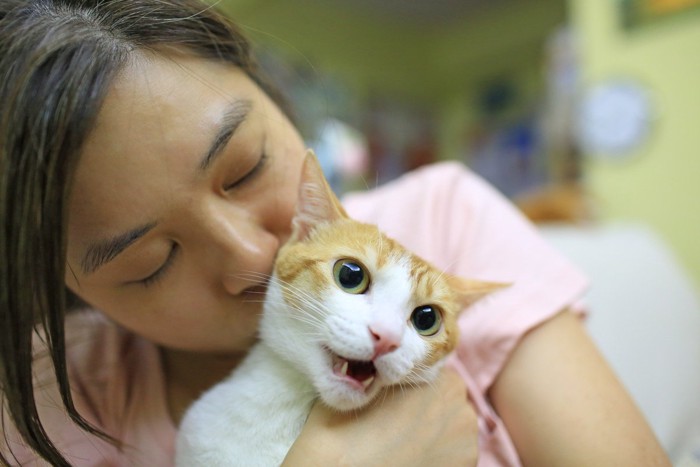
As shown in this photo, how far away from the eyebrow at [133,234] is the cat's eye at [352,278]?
20cm

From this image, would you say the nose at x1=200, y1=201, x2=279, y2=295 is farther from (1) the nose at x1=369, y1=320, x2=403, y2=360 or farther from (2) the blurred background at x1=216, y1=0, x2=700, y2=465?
(2) the blurred background at x1=216, y1=0, x2=700, y2=465

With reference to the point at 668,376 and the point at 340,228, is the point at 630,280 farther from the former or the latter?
the point at 340,228

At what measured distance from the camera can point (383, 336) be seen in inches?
20.3

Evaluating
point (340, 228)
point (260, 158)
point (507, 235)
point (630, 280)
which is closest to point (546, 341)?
point (507, 235)

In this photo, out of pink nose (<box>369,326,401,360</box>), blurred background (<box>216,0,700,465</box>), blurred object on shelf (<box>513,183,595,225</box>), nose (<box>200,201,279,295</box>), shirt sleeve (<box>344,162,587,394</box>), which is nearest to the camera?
pink nose (<box>369,326,401,360</box>)

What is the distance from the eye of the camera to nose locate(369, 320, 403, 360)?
1.69 feet

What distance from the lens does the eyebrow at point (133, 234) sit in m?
0.59

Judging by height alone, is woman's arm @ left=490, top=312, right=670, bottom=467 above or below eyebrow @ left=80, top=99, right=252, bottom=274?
below

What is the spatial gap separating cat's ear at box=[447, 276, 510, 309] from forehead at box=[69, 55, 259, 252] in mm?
359

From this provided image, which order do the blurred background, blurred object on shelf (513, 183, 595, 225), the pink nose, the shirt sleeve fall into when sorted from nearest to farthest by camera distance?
the pink nose < the shirt sleeve < the blurred background < blurred object on shelf (513, 183, 595, 225)

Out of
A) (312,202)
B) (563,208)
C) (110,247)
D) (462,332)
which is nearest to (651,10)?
(563,208)

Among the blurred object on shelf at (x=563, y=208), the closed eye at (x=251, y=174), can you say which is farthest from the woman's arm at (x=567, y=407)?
the blurred object on shelf at (x=563, y=208)

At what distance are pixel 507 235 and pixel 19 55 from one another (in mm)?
721

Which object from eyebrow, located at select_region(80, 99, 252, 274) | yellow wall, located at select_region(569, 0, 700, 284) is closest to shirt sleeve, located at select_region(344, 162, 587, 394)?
eyebrow, located at select_region(80, 99, 252, 274)
